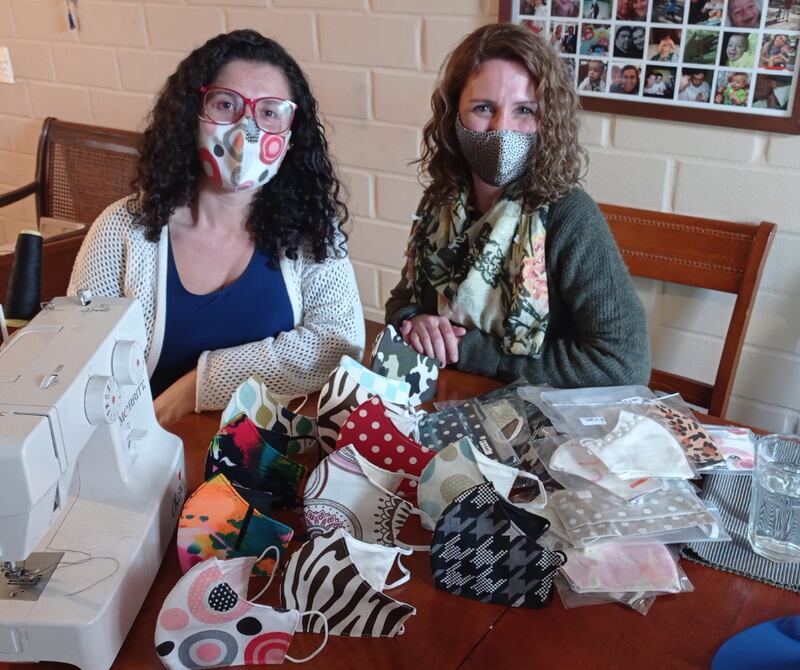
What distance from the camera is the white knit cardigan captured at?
4.39ft

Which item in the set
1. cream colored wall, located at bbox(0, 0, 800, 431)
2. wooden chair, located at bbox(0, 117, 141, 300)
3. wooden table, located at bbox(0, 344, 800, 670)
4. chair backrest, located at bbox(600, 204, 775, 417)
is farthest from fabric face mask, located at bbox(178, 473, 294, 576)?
wooden chair, located at bbox(0, 117, 141, 300)

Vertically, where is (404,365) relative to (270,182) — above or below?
below

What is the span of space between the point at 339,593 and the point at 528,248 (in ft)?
2.44

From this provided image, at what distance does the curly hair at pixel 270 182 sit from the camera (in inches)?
54.8

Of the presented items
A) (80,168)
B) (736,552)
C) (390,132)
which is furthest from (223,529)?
(80,168)

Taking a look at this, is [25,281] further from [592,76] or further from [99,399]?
[592,76]

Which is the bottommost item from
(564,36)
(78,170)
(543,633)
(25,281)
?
(543,633)

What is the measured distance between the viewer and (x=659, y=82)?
176 cm

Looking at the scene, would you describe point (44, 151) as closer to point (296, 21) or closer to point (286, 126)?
point (296, 21)

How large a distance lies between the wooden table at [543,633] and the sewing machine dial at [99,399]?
21 centimetres

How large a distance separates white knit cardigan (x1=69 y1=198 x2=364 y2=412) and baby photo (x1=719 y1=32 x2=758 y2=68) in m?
0.92

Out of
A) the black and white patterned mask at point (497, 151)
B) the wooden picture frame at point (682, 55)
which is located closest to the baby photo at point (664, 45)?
the wooden picture frame at point (682, 55)

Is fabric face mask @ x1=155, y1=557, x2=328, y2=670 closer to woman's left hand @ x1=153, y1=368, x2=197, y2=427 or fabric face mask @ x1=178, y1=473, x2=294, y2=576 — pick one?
fabric face mask @ x1=178, y1=473, x2=294, y2=576

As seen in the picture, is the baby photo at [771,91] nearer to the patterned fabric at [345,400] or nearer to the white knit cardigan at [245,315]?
the white knit cardigan at [245,315]
